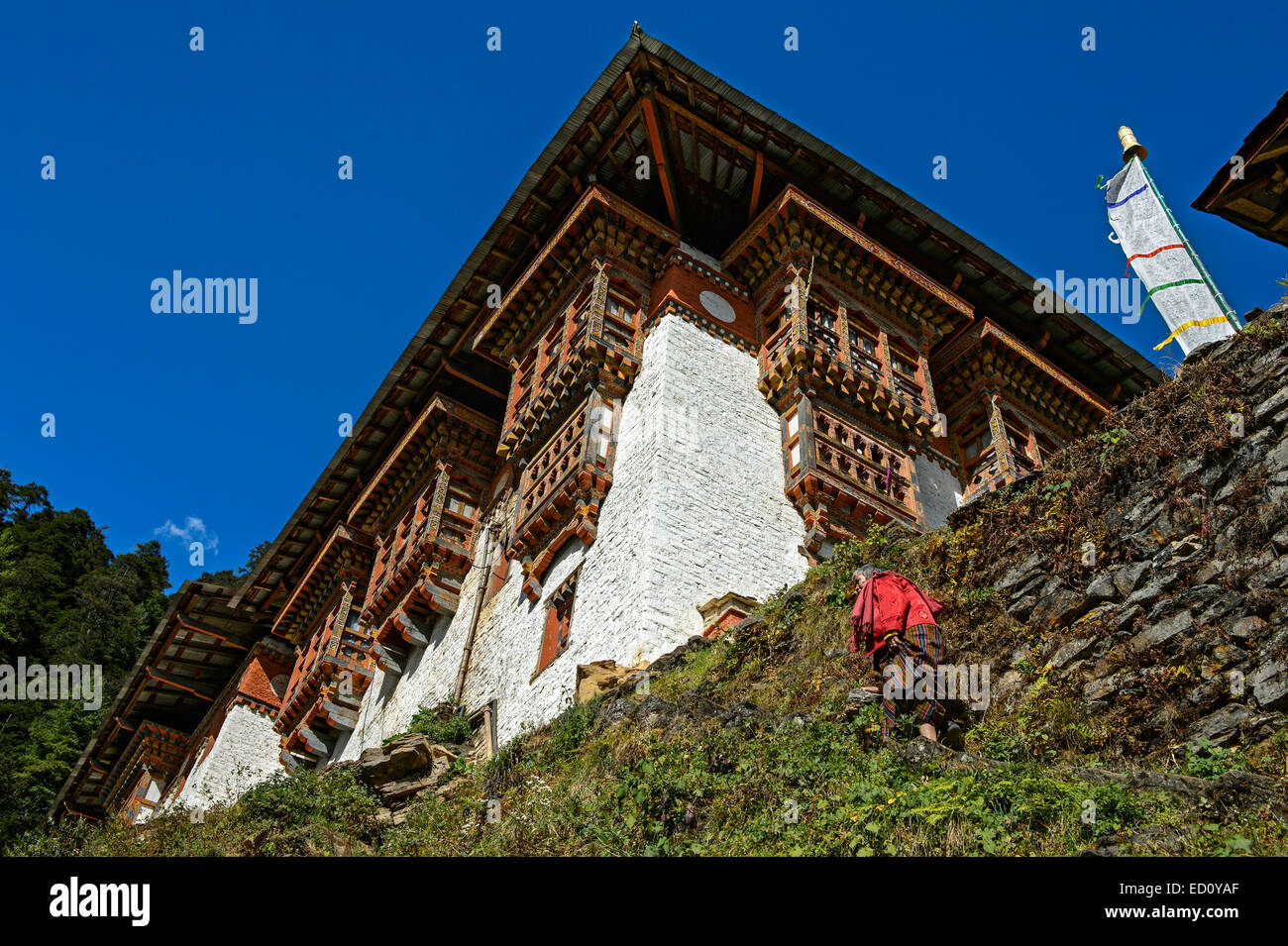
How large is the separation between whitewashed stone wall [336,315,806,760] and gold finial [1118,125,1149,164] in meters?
18.0

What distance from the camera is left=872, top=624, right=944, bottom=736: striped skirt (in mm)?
7781

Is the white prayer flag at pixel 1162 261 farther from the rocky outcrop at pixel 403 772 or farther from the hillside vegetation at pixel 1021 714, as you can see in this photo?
the rocky outcrop at pixel 403 772

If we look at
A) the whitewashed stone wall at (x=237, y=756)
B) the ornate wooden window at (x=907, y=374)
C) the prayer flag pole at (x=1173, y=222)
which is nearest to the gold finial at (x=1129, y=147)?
the prayer flag pole at (x=1173, y=222)

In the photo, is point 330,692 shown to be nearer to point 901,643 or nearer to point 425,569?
point 425,569

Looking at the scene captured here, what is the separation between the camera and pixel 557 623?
16938 millimetres

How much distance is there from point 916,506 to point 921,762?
12125 millimetres

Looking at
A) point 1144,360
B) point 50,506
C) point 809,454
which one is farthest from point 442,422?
point 50,506

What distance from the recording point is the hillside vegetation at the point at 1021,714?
618 centimetres

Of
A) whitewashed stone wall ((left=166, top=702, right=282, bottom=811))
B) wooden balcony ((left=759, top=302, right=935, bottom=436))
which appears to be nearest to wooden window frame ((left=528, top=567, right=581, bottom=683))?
wooden balcony ((left=759, top=302, right=935, bottom=436))

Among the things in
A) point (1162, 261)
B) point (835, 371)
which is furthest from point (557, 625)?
point (1162, 261)

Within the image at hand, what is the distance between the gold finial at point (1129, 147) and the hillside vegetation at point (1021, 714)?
24065 millimetres

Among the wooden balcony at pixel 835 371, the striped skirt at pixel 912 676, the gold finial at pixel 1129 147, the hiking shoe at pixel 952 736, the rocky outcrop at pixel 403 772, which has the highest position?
the gold finial at pixel 1129 147
